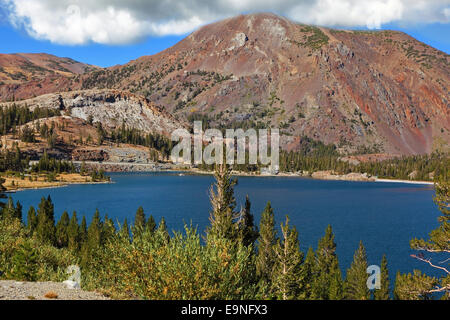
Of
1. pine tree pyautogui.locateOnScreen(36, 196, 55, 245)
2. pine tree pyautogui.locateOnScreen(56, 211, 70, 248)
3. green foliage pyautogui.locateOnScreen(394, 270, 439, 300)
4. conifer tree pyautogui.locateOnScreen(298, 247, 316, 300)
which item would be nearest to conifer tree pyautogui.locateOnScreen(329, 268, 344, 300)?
conifer tree pyautogui.locateOnScreen(298, 247, 316, 300)

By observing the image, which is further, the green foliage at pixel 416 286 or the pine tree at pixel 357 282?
the pine tree at pixel 357 282

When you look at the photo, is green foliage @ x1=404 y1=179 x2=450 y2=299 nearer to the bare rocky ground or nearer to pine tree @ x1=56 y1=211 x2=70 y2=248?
the bare rocky ground

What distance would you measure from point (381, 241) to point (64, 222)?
64.2 m

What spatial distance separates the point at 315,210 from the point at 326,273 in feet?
216

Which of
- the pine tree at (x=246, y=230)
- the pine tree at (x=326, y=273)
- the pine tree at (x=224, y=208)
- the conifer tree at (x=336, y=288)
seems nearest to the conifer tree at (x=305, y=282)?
the pine tree at (x=326, y=273)

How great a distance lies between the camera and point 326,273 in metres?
56.2

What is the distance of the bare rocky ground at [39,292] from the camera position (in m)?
16.2

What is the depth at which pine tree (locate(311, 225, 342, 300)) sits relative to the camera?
49.0 meters

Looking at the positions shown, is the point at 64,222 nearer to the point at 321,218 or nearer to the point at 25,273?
the point at 25,273

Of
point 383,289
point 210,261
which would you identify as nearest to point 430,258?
point 383,289

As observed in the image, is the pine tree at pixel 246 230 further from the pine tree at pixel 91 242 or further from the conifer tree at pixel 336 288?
the pine tree at pixel 91 242

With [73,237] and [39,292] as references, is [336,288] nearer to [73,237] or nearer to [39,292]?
[39,292]

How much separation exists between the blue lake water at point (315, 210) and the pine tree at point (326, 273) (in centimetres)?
690
